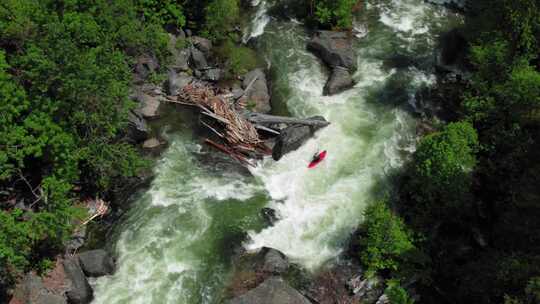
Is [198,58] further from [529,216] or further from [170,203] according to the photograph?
[529,216]

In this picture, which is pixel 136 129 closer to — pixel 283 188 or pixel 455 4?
pixel 283 188

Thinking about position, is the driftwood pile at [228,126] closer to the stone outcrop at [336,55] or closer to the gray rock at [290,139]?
the gray rock at [290,139]

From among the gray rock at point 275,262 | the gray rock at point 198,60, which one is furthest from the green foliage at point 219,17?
the gray rock at point 275,262

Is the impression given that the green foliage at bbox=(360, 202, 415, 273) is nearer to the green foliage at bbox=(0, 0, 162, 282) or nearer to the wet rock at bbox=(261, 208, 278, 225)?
the wet rock at bbox=(261, 208, 278, 225)

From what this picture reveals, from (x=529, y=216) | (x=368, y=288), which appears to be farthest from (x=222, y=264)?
(x=529, y=216)

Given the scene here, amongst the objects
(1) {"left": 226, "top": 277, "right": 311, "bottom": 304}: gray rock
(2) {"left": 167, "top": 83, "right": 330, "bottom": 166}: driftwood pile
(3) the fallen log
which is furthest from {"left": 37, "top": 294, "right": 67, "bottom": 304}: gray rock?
(3) the fallen log

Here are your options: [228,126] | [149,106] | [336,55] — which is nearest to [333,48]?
[336,55]
